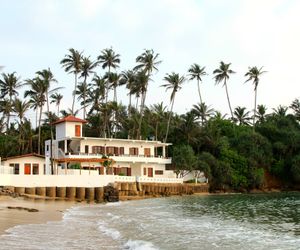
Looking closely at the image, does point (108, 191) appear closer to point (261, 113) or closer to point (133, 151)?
point (133, 151)

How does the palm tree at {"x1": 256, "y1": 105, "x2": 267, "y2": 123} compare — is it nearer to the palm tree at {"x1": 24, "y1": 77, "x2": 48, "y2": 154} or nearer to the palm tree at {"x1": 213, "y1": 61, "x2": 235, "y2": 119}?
the palm tree at {"x1": 213, "y1": 61, "x2": 235, "y2": 119}

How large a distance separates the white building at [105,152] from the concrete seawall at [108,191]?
5.08m

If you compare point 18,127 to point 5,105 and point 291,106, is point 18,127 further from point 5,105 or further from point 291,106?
point 291,106

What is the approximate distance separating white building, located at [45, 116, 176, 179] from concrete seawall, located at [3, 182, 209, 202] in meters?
5.08

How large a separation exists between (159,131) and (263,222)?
52.9 metres

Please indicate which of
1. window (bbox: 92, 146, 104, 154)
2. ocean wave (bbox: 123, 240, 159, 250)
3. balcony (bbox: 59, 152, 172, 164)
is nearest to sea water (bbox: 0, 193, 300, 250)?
ocean wave (bbox: 123, 240, 159, 250)

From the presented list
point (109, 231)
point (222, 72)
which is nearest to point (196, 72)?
point (222, 72)

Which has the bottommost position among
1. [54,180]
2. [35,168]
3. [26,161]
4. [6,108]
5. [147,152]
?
[54,180]

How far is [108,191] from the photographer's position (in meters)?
46.7

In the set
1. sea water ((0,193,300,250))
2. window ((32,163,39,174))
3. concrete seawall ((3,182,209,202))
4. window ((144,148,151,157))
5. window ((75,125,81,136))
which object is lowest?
sea water ((0,193,300,250))

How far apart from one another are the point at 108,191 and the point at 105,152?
16.6 meters

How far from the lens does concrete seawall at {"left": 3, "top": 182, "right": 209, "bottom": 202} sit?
4300cm

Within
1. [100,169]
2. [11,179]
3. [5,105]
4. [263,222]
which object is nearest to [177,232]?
[263,222]

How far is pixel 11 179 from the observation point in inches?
1660
